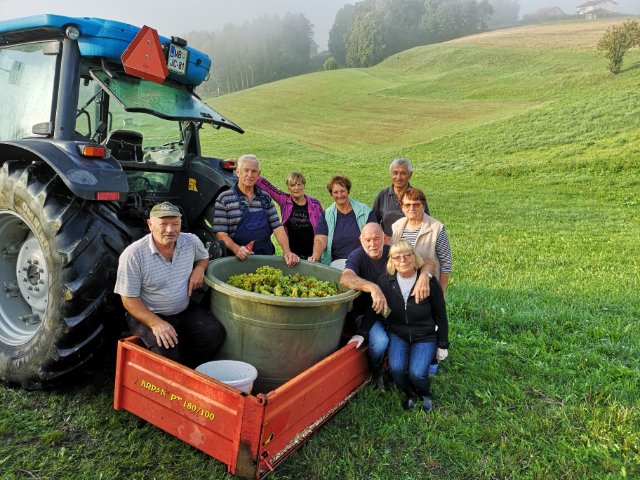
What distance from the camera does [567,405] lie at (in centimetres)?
330

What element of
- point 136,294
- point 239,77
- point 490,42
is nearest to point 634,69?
point 490,42

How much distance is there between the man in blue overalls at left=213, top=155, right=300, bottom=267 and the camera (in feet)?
13.1

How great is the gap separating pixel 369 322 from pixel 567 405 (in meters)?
1.35

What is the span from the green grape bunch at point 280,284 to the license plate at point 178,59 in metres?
1.63

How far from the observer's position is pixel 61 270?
2.89 m

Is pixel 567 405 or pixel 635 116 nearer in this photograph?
pixel 567 405

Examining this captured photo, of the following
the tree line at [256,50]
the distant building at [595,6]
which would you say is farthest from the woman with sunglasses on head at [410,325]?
the distant building at [595,6]

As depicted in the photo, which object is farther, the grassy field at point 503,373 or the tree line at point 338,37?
the tree line at point 338,37

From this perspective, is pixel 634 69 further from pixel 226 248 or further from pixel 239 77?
pixel 239 77

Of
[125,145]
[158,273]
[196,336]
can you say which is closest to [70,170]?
[158,273]

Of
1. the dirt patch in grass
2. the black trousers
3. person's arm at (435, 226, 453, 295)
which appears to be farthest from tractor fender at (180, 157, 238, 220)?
the dirt patch in grass

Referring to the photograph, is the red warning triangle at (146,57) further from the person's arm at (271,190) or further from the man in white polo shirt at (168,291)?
the person's arm at (271,190)

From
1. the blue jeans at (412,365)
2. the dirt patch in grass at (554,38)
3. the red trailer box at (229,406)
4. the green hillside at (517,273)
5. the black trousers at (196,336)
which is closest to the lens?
the red trailer box at (229,406)

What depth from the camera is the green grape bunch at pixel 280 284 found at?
3254 mm
